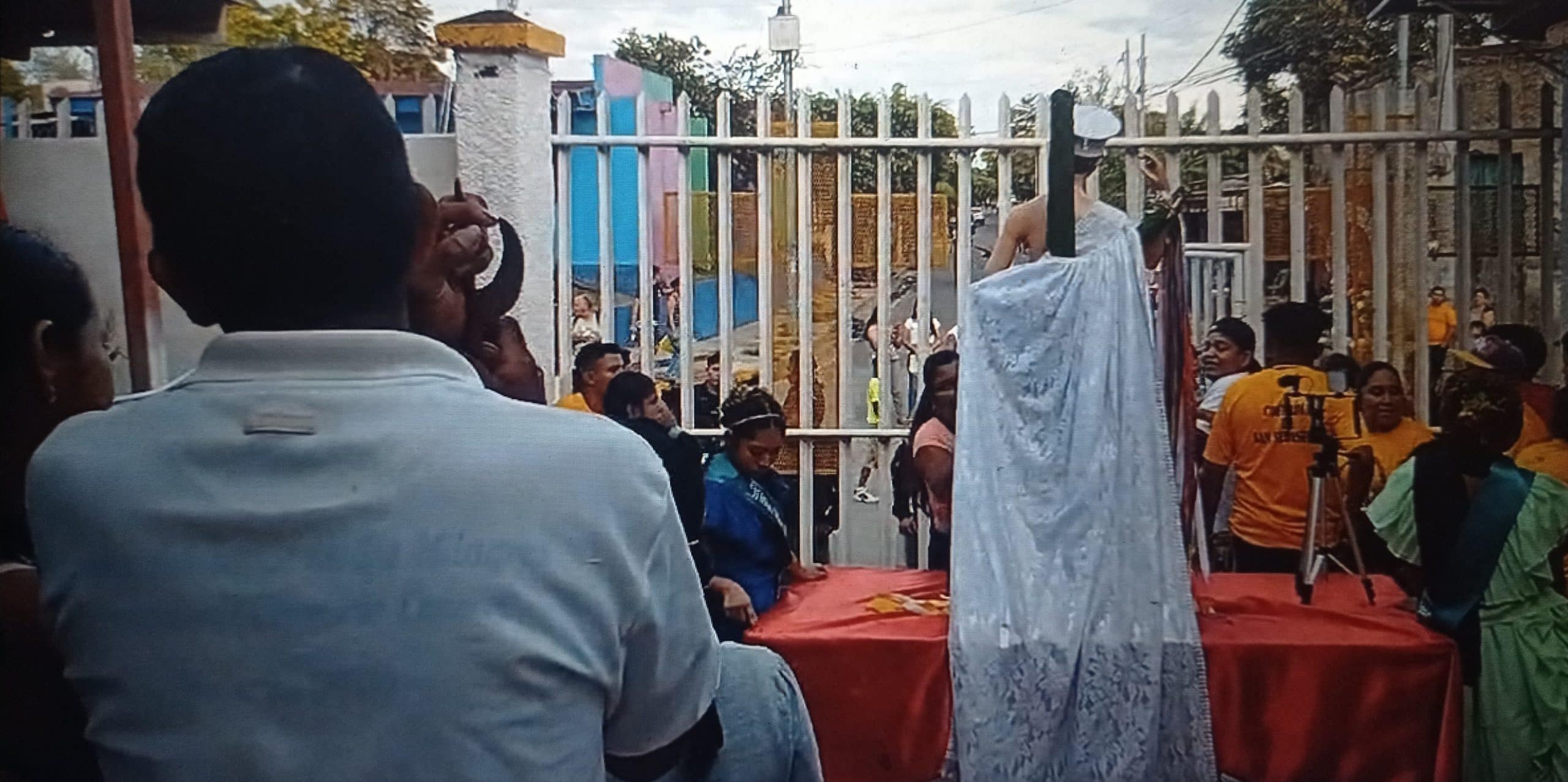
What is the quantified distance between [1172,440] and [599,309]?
1067mm

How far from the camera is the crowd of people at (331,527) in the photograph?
83cm

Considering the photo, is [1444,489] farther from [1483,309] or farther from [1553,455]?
[1483,309]

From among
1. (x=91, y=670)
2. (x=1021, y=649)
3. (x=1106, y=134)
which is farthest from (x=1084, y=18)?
(x=91, y=670)

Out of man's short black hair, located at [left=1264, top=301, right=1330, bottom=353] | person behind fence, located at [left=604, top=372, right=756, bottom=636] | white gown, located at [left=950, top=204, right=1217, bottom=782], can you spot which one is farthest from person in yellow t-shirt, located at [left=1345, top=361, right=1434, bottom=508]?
person behind fence, located at [left=604, top=372, right=756, bottom=636]

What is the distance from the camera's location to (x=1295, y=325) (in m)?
2.68

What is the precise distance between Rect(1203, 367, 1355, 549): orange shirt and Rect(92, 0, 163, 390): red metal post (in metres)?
1.83

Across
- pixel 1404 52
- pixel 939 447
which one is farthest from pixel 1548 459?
pixel 939 447

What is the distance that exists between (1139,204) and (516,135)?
3.70ft

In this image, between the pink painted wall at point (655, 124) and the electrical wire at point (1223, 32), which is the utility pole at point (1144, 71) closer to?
the electrical wire at point (1223, 32)

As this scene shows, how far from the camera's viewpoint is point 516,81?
2436 mm

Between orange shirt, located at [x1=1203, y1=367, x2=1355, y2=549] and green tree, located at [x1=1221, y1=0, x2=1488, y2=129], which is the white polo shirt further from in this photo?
orange shirt, located at [x1=1203, y1=367, x2=1355, y2=549]

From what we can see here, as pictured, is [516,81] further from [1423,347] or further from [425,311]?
[1423,347]

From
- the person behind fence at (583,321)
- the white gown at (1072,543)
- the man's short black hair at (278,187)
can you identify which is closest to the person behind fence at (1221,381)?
the white gown at (1072,543)

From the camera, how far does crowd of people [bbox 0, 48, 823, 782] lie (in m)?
0.83
